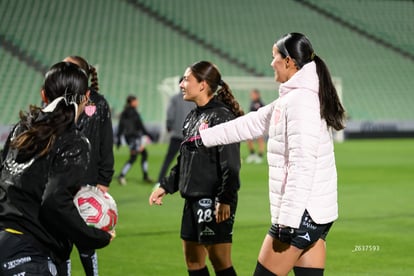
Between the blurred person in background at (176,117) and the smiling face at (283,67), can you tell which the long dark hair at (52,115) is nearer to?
the smiling face at (283,67)

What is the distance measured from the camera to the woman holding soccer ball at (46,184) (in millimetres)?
4023

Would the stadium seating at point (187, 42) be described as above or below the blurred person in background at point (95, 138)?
above

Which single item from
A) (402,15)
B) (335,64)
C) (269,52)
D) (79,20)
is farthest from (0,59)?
(402,15)

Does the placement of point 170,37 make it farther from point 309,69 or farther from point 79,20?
point 309,69

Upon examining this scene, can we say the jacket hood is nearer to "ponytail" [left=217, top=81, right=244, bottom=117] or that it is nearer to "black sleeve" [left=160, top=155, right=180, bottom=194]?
"ponytail" [left=217, top=81, right=244, bottom=117]

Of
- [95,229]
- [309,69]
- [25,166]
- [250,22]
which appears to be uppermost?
[250,22]

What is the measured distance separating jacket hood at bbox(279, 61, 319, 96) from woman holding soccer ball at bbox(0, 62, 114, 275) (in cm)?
154

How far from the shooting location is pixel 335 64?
1715 inches

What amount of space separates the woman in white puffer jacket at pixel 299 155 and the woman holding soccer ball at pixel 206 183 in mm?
1081

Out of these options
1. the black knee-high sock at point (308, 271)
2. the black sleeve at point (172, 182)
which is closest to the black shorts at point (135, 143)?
the black sleeve at point (172, 182)

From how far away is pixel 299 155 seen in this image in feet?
16.5

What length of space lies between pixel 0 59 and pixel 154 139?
315 inches

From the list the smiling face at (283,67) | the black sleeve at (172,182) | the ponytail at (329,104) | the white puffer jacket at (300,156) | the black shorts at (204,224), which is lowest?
the black shorts at (204,224)

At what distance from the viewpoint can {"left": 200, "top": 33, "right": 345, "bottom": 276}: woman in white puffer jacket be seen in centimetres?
504
